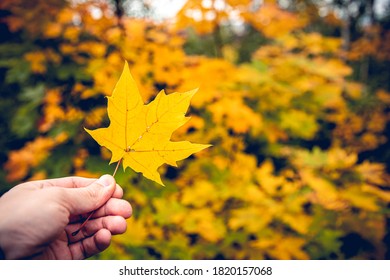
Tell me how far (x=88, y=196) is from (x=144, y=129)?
0.78 feet

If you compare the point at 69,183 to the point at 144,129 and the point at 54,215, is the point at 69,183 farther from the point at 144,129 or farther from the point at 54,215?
Result: the point at 144,129

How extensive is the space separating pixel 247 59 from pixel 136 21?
3.37m

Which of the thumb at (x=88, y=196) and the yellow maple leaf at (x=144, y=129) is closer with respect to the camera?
the yellow maple leaf at (x=144, y=129)

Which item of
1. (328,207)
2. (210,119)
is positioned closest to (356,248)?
(328,207)

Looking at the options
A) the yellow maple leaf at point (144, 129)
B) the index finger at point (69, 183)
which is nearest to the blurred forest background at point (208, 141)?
the index finger at point (69, 183)

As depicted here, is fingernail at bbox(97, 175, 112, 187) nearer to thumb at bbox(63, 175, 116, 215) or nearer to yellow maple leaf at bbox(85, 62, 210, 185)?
thumb at bbox(63, 175, 116, 215)

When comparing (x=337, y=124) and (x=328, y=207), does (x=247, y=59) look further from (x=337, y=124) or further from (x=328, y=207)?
(x=328, y=207)

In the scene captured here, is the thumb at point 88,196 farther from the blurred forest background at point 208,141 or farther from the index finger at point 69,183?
the blurred forest background at point 208,141

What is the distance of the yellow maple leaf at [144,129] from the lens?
0.53 metres

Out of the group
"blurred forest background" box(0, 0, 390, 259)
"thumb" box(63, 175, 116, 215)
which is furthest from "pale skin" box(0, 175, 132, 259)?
"blurred forest background" box(0, 0, 390, 259)

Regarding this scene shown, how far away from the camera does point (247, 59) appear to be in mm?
4535

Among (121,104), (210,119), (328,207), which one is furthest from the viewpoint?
A: (210,119)

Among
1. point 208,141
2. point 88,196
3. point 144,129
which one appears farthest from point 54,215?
point 208,141

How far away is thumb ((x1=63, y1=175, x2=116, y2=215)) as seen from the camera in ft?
2.16
